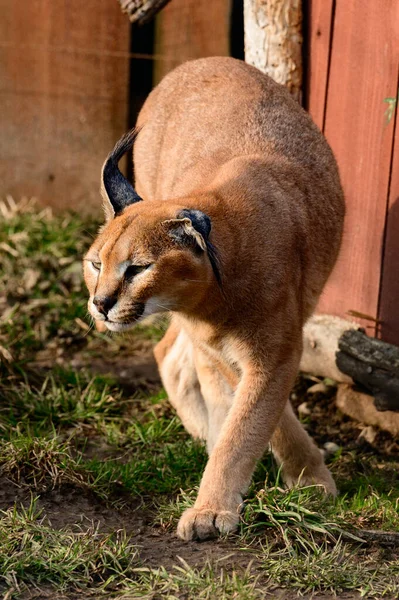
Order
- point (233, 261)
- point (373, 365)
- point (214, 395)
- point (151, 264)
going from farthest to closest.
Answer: point (373, 365) < point (214, 395) < point (233, 261) < point (151, 264)

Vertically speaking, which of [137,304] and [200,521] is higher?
[137,304]

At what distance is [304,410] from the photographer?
6762 millimetres

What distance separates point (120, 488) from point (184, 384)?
1170mm

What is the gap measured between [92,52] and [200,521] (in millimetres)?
5406

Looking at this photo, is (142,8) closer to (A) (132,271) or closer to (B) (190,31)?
(B) (190,31)

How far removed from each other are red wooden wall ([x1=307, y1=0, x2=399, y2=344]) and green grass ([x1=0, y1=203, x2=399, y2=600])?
1.09 meters

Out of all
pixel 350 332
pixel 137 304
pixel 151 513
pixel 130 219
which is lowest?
pixel 151 513

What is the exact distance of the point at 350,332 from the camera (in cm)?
638

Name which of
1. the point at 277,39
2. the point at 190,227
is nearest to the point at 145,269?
the point at 190,227

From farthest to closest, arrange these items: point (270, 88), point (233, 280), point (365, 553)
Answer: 1. point (270, 88)
2. point (233, 280)
3. point (365, 553)

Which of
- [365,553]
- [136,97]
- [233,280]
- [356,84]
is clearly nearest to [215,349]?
[233,280]

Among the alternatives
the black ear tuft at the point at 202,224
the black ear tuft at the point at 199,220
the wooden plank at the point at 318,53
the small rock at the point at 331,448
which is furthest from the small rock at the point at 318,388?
the black ear tuft at the point at 199,220

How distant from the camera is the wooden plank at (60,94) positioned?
29.0ft

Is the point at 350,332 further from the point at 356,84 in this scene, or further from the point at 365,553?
the point at 365,553
